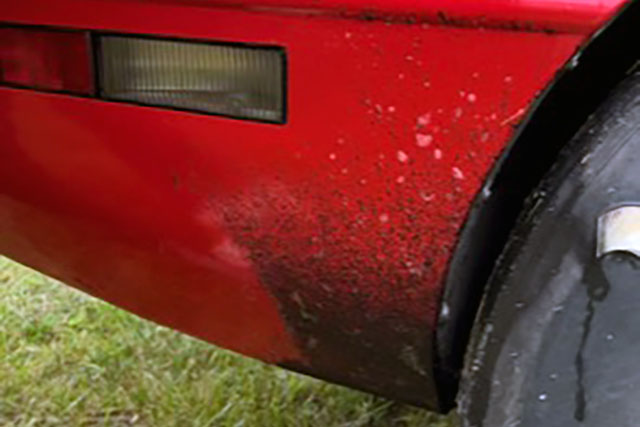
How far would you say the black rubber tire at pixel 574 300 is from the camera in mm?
1219

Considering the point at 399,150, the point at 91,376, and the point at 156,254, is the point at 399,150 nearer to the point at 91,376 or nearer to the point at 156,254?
the point at 156,254

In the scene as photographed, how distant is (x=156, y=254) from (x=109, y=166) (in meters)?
0.16

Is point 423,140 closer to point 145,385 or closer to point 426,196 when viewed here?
point 426,196

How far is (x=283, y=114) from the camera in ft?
4.51

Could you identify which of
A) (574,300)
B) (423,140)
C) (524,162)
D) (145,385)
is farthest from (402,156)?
(145,385)

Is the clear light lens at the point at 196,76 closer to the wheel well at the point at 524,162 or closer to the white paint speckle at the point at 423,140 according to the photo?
the white paint speckle at the point at 423,140

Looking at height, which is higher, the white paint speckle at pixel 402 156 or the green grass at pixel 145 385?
the white paint speckle at pixel 402 156

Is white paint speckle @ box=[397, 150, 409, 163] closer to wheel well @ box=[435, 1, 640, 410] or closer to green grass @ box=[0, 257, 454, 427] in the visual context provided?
wheel well @ box=[435, 1, 640, 410]

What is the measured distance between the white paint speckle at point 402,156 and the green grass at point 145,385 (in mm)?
1192

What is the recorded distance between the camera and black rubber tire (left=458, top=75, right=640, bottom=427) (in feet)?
4.00

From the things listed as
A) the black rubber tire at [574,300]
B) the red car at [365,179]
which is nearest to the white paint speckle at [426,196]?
the red car at [365,179]

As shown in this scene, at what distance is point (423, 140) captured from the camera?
1277mm

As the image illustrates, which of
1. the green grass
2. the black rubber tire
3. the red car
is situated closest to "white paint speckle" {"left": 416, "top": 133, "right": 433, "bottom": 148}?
the red car

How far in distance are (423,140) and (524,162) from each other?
17cm
